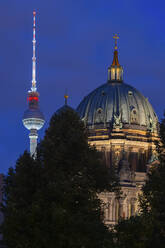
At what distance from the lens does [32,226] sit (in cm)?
7394

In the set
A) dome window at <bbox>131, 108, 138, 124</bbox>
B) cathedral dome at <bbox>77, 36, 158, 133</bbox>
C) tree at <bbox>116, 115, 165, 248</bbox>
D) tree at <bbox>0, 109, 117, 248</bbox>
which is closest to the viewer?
tree at <bbox>116, 115, 165, 248</bbox>

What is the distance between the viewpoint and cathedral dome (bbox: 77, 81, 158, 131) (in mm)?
193500

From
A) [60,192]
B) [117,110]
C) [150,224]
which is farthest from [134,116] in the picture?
[150,224]

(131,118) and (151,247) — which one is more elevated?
(131,118)

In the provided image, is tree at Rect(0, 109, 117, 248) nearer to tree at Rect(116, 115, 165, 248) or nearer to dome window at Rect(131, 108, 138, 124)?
Answer: tree at Rect(116, 115, 165, 248)

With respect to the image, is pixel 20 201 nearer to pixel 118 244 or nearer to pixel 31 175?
pixel 31 175

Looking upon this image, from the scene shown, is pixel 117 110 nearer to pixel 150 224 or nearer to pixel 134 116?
pixel 134 116

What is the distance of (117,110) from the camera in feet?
635

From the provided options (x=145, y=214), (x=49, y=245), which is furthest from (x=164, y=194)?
(x=49, y=245)

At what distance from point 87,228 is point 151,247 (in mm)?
7108

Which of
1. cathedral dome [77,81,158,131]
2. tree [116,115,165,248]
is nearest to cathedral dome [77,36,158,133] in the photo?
cathedral dome [77,81,158,131]

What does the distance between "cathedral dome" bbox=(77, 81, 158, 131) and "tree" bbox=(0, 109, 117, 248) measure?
111m

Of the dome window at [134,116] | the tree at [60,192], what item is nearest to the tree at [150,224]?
the tree at [60,192]

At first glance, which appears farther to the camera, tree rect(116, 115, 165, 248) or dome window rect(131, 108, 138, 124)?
dome window rect(131, 108, 138, 124)
